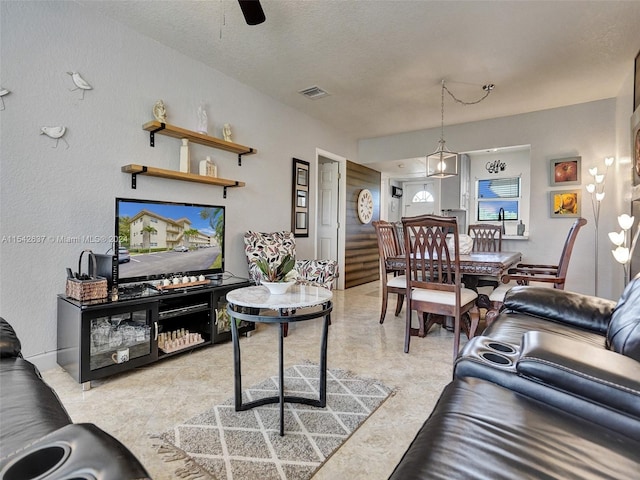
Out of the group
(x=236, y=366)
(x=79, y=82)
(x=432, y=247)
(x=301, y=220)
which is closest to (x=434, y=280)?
(x=432, y=247)

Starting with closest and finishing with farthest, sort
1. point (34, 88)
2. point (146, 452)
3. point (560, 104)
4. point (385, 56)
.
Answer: point (146, 452) < point (34, 88) < point (385, 56) < point (560, 104)

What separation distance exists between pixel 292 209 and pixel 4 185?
113 inches

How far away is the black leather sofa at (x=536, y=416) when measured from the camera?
0.70 metres

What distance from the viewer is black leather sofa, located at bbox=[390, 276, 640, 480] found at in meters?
0.70

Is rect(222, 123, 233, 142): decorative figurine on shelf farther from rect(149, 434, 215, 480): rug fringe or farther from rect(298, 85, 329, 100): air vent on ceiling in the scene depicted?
rect(149, 434, 215, 480): rug fringe

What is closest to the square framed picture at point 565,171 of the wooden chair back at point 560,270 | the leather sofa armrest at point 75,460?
the wooden chair back at point 560,270

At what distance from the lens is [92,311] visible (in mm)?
2049

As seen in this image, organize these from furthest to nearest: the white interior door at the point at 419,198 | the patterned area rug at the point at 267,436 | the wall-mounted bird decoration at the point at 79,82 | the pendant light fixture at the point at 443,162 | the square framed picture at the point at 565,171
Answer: the white interior door at the point at 419,198, the square framed picture at the point at 565,171, the pendant light fixture at the point at 443,162, the wall-mounted bird decoration at the point at 79,82, the patterned area rug at the point at 267,436

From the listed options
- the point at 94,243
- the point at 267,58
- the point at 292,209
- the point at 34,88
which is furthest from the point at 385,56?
the point at 94,243

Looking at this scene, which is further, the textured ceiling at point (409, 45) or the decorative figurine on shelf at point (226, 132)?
the decorative figurine on shelf at point (226, 132)

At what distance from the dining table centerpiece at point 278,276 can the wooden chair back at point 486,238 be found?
3.47 metres

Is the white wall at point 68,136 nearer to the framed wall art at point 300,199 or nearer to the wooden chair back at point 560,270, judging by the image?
the framed wall art at point 300,199

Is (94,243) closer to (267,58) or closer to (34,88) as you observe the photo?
(34,88)

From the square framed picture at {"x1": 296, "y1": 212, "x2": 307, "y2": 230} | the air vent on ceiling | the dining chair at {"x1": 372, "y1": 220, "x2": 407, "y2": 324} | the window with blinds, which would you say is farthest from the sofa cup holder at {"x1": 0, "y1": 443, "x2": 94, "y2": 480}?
the window with blinds
